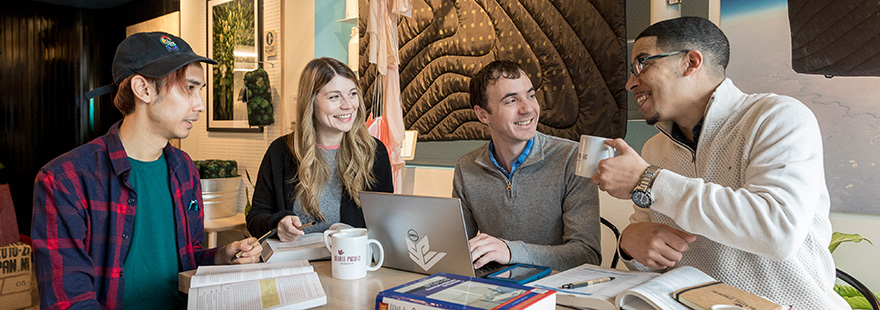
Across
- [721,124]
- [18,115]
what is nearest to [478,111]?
[721,124]

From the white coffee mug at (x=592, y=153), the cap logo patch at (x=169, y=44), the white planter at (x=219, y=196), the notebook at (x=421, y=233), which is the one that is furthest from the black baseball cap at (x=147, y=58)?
the white planter at (x=219, y=196)

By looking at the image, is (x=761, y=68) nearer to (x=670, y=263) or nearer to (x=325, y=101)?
(x=670, y=263)

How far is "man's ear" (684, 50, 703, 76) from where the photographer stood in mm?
1499

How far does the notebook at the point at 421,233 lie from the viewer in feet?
4.37

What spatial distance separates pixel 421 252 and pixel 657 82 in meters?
0.81

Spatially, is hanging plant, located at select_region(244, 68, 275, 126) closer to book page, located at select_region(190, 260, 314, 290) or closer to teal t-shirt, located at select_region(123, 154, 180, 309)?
teal t-shirt, located at select_region(123, 154, 180, 309)

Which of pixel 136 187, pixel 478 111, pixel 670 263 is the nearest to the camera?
pixel 670 263

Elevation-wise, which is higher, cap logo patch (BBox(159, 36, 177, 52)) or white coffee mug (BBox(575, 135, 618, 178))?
cap logo patch (BBox(159, 36, 177, 52))

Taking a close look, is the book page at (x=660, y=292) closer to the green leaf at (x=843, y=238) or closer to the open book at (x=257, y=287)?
the open book at (x=257, y=287)

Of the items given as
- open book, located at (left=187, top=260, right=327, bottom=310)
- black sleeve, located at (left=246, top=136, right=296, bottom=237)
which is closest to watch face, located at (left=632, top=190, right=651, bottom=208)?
open book, located at (left=187, top=260, right=327, bottom=310)

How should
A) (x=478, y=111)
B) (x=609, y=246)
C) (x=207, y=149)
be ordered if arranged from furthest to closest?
(x=207, y=149) < (x=609, y=246) < (x=478, y=111)

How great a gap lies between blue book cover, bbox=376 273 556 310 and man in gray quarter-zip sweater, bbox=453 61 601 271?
2.20ft

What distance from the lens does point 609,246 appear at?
106 inches

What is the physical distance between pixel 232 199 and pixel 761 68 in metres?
3.72
